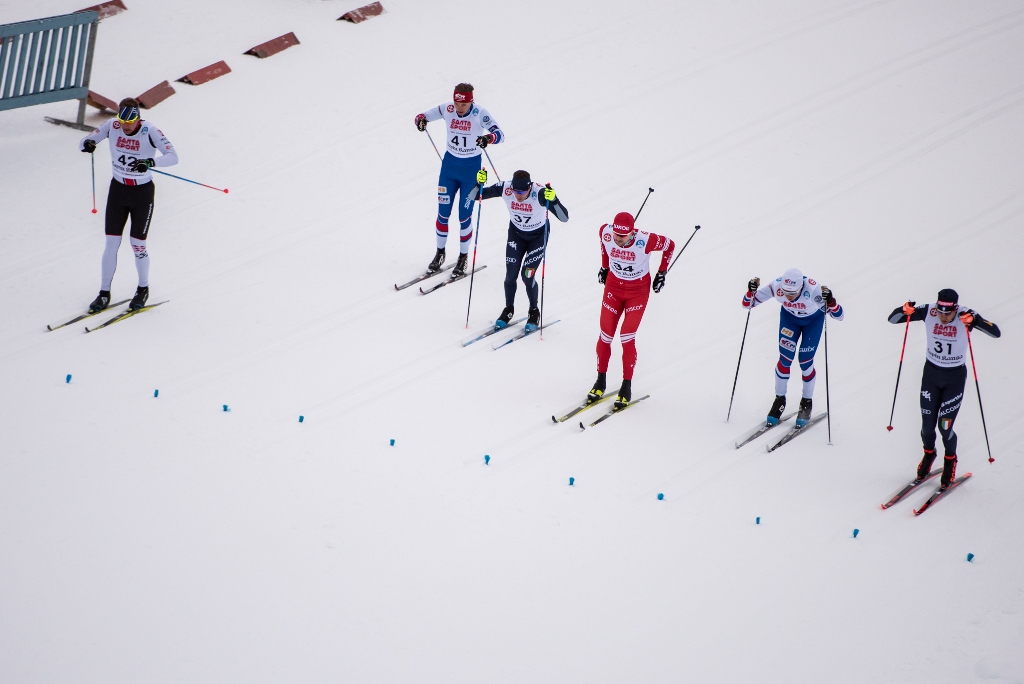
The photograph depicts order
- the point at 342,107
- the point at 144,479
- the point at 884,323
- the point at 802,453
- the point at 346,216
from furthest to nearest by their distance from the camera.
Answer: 1. the point at 342,107
2. the point at 346,216
3. the point at 884,323
4. the point at 802,453
5. the point at 144,479

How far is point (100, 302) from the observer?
6.18m

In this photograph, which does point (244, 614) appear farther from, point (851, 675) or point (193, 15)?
point (193, 15)

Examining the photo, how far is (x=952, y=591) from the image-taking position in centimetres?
430

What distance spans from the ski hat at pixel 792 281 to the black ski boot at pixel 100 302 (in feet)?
15.0

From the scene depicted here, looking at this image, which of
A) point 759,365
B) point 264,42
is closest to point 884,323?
point 759,365

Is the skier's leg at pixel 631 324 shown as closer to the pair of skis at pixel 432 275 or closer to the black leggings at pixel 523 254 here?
the black leggings at pixel 523 254

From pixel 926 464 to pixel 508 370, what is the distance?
8.60ft

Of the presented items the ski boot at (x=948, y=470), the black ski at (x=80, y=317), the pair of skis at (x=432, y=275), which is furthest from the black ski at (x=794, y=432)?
the black ski at (x=80, y=317)

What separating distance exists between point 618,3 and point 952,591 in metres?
8.53

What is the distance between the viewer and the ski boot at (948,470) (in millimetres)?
5023

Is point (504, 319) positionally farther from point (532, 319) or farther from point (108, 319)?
point (108, 319)

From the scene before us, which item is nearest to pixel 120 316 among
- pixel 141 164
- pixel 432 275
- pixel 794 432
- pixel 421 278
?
pixel 141 164

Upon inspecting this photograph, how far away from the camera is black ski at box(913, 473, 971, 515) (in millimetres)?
4879

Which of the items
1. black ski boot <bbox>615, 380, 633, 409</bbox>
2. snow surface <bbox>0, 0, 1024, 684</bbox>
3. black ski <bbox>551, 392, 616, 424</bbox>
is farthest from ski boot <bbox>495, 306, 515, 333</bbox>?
black ski boot <bbox>615, 380, 633, 409</bbox>
